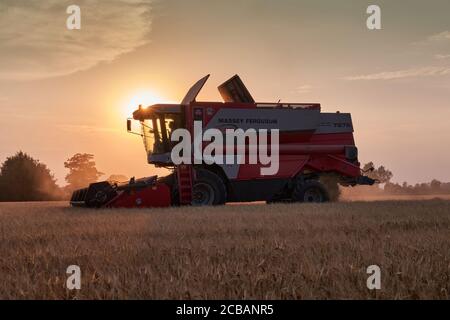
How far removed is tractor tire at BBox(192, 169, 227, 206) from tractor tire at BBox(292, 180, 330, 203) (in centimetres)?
263

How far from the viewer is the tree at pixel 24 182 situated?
3744 centimetres

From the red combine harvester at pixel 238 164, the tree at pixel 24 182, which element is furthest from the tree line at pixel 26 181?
the red combine harvester at pixel 238 164

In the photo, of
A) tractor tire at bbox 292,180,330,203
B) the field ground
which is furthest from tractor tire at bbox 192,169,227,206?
the field ground

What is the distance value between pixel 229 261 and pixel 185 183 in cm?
1192

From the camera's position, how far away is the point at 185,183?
16891mm

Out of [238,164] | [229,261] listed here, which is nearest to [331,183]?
[238,164]

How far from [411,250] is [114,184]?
12150 mm

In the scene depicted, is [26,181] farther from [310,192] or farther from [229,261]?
[229,261]

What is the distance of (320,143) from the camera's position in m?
19.0

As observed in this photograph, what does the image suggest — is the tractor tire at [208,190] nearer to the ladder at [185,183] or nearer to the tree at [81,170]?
the ladder at [185,183]

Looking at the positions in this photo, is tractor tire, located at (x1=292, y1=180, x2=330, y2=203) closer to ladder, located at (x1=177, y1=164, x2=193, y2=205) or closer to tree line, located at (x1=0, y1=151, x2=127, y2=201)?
ladder, located at (x1=177, y1=164, x2=193, y2=205)

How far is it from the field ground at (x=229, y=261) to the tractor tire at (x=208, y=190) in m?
8.21

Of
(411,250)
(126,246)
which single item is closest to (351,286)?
(411,250)
